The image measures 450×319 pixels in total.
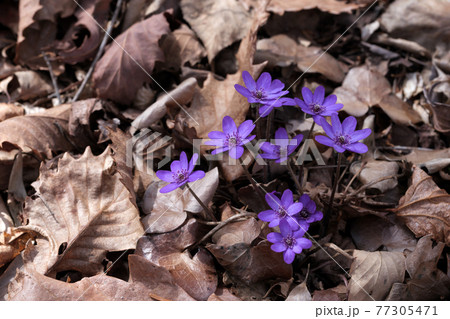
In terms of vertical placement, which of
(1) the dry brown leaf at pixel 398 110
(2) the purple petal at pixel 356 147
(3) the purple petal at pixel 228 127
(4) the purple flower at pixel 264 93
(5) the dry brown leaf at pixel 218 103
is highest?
(4) the purple flower at pixel 264 93

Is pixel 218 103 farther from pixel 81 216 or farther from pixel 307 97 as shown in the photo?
pixel 81 216

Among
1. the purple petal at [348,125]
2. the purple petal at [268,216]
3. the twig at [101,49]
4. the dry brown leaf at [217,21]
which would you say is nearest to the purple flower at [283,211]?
the purple petal at [268,216]

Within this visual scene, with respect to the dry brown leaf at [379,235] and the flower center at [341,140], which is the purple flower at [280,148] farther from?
the dry brown leaf at [379,235]

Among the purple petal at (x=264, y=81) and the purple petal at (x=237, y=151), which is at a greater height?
the purple petal at (x=264, y=81)

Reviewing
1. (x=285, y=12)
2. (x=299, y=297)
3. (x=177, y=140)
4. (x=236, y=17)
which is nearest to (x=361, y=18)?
(x=285, y=12)

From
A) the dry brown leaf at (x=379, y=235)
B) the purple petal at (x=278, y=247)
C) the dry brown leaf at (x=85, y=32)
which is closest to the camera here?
the purple petal at (x=278, y=247)

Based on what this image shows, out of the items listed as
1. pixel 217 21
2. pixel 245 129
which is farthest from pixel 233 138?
pixel 217 21

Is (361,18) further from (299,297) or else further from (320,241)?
(299,297)
